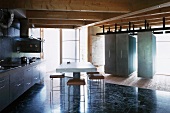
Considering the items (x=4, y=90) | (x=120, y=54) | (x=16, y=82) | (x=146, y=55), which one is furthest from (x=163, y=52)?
(x=4, y=90)

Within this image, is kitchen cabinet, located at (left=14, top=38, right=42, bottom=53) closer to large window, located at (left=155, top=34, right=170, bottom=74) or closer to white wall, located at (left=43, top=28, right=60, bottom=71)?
white wall, located at (left=43, top=28, right=60, bottom=71)

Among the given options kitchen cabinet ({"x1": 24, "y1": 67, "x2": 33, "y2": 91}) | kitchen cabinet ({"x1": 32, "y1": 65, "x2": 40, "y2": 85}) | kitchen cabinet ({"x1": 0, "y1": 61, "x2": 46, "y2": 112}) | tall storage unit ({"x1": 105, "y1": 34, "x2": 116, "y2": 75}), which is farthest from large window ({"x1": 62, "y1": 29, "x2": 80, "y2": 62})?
kitchen cabinet ({"x1": 24, "y1": 67, "x2": 33, "y2": 91})

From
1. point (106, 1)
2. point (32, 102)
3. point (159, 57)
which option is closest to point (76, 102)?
point (32, 102)

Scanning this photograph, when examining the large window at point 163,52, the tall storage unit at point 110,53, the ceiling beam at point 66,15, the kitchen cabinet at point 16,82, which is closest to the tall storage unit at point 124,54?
the tall storage unit at point 110,53

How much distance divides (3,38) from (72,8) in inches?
96.0

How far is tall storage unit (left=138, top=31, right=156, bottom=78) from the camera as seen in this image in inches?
330

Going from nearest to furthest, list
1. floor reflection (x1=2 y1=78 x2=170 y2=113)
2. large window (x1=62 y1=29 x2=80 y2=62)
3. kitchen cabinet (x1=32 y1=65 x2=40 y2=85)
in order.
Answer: floor reflection (x1=2 y1=78 x2=170 y2=113) < kitchen cabinet (x1=32 y1=65 x2=40 y2=85) < large window (x1=62 y1=29 x2=80 y2=62)

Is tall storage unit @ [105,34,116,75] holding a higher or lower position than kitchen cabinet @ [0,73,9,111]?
higher

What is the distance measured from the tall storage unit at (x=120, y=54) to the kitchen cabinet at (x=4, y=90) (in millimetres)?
6093

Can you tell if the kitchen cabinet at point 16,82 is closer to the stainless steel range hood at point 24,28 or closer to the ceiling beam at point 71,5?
the ceiling beam at point 71,5

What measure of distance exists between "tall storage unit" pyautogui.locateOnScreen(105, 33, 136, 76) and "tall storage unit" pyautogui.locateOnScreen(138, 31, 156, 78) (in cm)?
58

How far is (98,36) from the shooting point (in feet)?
36.0

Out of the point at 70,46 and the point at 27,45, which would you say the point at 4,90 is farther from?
the point at 70,46

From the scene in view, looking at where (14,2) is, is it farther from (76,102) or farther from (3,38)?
(76,102)
